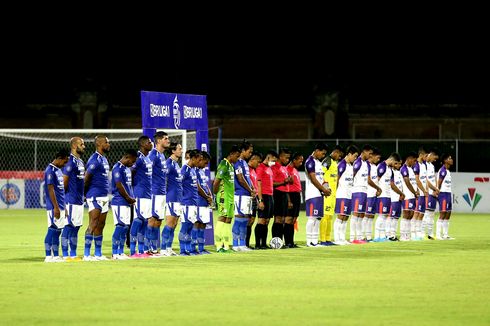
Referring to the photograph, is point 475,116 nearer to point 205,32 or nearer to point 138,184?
point 205,32

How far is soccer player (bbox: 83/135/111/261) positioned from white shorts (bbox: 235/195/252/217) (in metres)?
3.30

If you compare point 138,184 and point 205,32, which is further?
point 205,32

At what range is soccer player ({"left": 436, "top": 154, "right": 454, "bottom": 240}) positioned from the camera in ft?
76.2

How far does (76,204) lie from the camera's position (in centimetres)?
1598

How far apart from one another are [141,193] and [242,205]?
261cm

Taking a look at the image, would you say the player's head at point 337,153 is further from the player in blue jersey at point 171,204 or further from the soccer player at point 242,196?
the player in blue jersey at point 171,204

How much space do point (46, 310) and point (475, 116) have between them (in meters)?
42.6

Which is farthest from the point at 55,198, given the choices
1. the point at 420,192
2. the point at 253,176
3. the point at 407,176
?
the point at 420,192

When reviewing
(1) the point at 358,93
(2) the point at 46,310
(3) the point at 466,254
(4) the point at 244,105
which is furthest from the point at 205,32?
(2) the point at 46,310

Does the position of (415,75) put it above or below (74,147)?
above

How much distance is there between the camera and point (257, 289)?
484 inches

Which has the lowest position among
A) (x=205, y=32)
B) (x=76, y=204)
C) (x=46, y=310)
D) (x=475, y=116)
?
(x=46, y=310)

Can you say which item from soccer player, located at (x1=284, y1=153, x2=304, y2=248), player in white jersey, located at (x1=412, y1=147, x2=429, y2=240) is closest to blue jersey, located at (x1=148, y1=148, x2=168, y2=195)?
soccer player, located at (x1=284, y1=153, x2=304, y2=248)

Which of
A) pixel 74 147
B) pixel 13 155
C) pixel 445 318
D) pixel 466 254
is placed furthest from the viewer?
pixel 13 155
